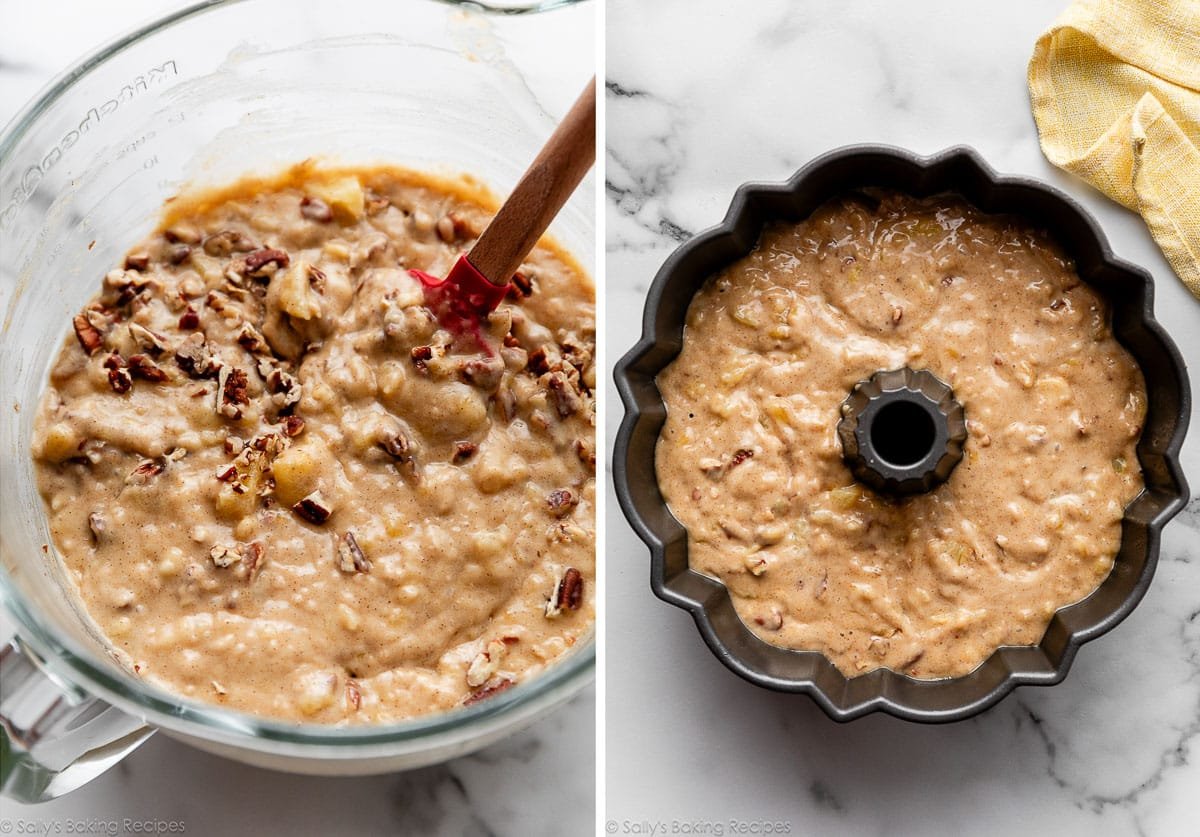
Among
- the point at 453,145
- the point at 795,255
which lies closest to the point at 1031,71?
the point at 795,255

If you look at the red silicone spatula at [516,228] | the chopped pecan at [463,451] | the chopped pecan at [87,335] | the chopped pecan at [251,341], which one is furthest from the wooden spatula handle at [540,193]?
the chopped pecan at [87,335]

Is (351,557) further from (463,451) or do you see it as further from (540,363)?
(540,363)

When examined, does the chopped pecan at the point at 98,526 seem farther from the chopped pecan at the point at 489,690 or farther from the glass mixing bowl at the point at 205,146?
the chopped pecan at the point at 489,690

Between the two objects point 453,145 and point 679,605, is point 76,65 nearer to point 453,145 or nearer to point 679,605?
point 453,145

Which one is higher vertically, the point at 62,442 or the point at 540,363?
the point at 540,363

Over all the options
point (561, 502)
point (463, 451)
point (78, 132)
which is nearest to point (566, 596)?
point (561, 502)

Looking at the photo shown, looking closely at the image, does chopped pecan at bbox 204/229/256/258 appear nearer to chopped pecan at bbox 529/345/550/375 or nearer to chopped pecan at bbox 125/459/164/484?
chopped pecan at bbox 125/459/164/484
